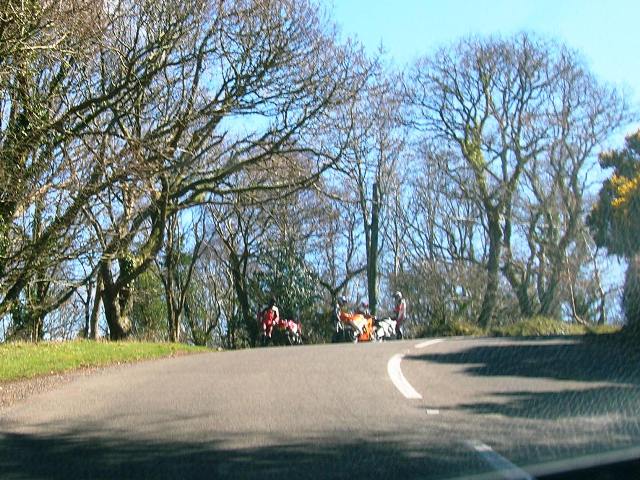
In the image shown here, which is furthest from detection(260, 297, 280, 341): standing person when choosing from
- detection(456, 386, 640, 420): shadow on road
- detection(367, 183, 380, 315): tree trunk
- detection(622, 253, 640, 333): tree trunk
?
detection(456, 386, 640, 420): shadow on road

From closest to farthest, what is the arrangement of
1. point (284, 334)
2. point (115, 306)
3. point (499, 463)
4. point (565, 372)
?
point (499, 463), point (565, 372), point (115, 306), point (284, 334)

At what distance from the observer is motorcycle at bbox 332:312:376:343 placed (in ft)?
90.6

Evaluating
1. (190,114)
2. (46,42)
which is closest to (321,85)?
(190,114)

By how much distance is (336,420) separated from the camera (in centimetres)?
907

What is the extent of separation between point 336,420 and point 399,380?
10.3 feet

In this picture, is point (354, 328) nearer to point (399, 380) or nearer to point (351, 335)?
point (351, 335)

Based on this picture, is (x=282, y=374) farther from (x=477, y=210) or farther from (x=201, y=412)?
(x=477, y=210)

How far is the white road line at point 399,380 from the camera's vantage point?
1060cm

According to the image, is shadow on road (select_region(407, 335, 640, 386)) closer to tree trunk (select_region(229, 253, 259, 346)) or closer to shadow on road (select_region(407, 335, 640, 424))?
shadow on road (select_region(407, 335, 640, 424))

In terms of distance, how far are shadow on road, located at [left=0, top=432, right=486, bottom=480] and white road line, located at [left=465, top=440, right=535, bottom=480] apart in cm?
13

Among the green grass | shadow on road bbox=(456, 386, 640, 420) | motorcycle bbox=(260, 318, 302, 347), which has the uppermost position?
motorcycle bbox=(260, 318, 302, 347)

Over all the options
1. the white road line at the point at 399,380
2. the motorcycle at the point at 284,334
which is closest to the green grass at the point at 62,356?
the white road line at the point at 399,380

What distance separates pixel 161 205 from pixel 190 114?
4751 mm

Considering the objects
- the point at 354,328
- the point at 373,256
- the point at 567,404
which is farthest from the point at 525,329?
the point at 373,256
